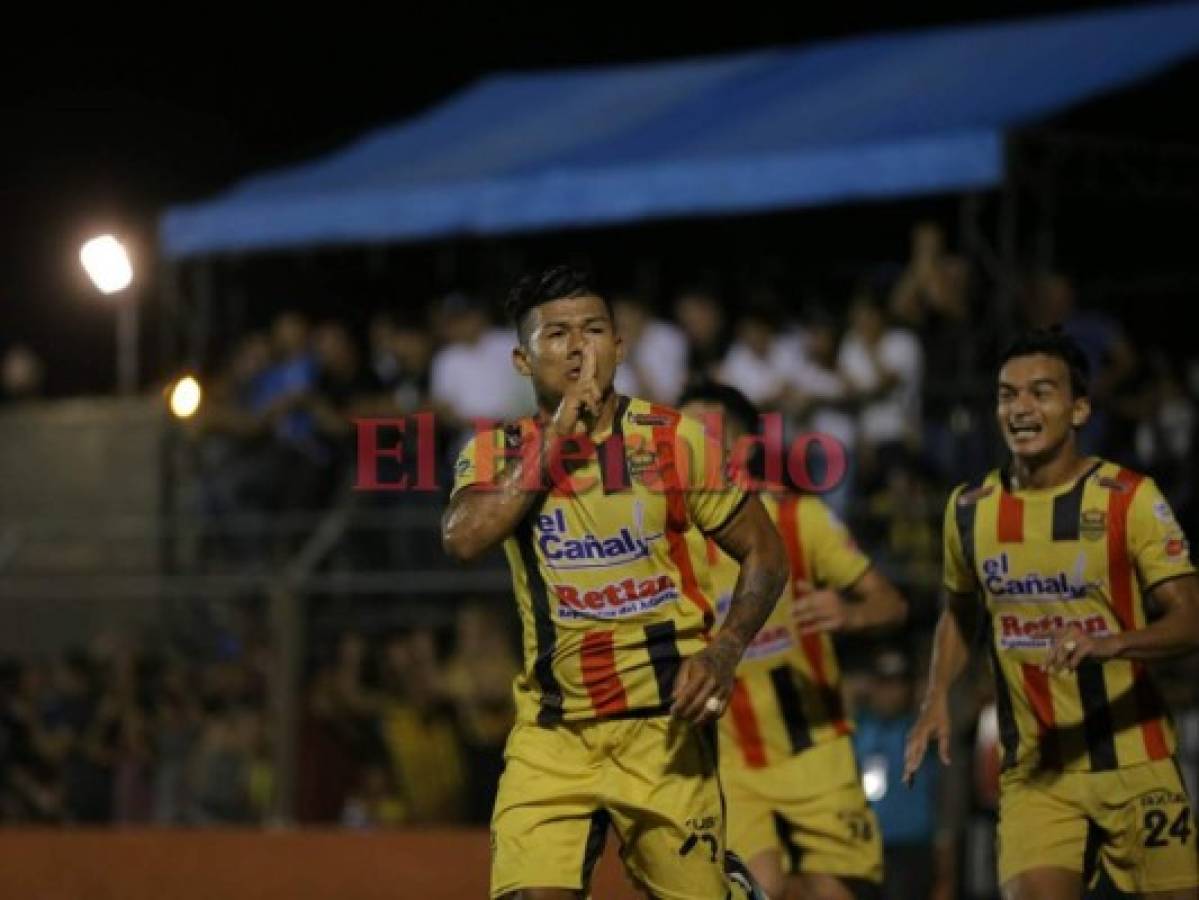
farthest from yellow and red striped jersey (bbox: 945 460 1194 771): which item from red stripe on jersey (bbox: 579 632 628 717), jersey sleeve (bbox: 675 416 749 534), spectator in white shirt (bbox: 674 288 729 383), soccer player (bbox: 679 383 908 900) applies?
spectator in white shirt (bbox: 674 288 729 383)

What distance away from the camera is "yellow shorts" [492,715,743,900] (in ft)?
25.8

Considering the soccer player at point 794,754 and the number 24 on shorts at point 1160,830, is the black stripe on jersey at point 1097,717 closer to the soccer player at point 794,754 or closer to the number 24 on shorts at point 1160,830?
the number 24 on shorts at point 1160,830

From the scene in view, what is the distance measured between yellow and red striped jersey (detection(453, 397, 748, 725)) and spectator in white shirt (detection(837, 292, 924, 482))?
7.67 m

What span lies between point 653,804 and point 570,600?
0.64 meters

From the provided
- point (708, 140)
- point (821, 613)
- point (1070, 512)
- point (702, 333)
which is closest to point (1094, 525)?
point (1070, 512)

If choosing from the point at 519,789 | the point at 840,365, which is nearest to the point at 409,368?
the point at 840,365

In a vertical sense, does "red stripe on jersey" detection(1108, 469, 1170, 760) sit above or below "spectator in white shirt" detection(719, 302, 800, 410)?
below

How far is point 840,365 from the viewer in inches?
635

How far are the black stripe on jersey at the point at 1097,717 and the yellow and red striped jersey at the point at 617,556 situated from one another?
1549 mm

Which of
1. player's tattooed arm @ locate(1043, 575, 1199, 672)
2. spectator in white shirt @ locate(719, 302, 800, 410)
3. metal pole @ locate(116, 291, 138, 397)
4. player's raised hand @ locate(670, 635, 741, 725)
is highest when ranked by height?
metal pole @ locate(116, 291, 138, 397)

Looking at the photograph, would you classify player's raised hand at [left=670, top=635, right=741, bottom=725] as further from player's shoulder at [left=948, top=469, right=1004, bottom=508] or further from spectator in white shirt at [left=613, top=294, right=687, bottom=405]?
spectator in white shirt at [left=613, top=294, right=687, bottom=405]

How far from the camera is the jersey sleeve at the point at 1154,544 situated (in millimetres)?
8680

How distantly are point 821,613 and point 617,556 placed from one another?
1.89 metres

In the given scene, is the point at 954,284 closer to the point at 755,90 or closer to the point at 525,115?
the point at 755,90
